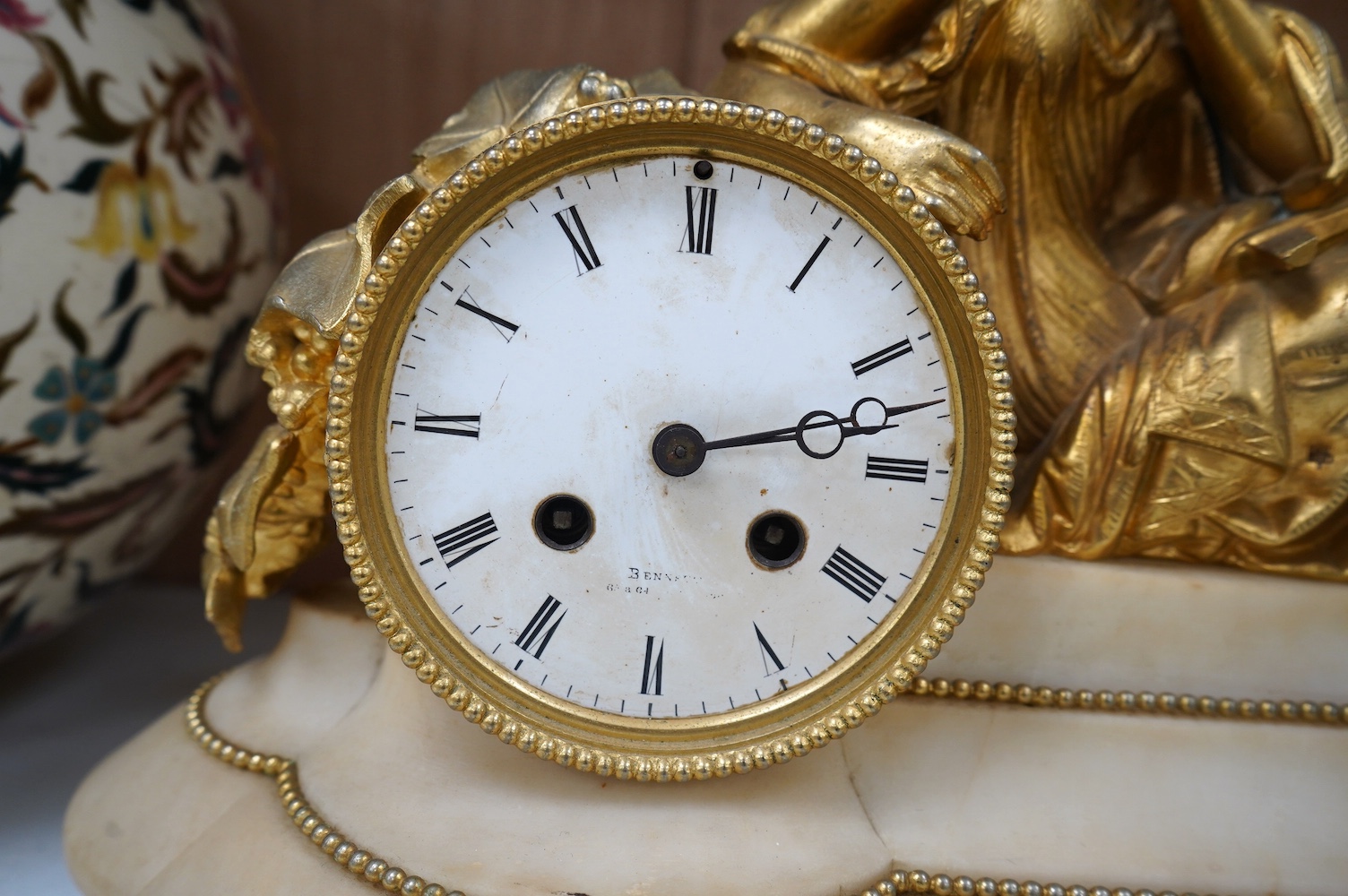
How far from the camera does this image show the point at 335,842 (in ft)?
1.69

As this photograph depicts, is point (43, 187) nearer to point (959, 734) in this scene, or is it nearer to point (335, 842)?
point (335, 842)

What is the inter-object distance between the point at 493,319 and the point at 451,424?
0.18 feet

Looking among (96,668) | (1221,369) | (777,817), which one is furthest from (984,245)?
(96,668)

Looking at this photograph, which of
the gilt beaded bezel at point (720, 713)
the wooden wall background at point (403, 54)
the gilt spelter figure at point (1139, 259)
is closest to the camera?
the gilt beaded bezel at point (720, 713)

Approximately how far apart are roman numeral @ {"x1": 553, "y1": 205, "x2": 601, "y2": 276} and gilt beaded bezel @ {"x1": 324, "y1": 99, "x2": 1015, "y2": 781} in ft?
0.07

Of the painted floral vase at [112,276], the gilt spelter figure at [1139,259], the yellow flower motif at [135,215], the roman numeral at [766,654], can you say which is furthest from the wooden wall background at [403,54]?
the roman numeral at [766,654]

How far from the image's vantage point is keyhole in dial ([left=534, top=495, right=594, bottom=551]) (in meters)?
0.51

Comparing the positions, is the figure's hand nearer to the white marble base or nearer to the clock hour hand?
the clock hour hand

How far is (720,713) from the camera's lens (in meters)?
0.52

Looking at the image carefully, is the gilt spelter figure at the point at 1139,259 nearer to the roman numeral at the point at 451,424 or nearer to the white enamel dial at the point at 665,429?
the white enamel dial at the point at 665,429

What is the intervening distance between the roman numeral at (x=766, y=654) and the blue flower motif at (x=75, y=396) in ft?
1.60

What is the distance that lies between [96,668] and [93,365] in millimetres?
369

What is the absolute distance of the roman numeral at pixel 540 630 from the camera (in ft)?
1.69

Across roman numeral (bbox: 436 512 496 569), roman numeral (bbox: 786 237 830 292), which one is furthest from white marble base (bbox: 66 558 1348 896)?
roman numeral (bbox: 786 237 830 292)
